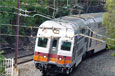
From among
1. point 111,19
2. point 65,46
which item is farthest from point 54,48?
point 111,19

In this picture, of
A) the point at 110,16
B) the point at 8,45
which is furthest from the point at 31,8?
the point at 110,16

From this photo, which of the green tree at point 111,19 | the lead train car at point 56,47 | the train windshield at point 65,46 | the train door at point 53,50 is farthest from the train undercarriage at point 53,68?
the green tree at point 111,19

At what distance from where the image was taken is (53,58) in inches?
532

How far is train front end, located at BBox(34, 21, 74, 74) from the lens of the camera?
43.9ft

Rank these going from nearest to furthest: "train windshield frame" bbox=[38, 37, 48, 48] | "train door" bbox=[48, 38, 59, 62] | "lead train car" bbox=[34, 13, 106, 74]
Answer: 1. "lead train car" bbox=[34, 13, 106, 74]
2. "train door" bbox=[48, 38, 59, 62]
3. "train windshield frame" bbox=[38, 37, 48, 48]

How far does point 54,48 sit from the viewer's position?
44.6ft

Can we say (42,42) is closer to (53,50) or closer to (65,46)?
(53,50)

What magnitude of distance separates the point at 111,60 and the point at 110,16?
5.90 metres

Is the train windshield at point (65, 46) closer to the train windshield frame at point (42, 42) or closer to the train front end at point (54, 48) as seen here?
the train front end at point (54, 48)

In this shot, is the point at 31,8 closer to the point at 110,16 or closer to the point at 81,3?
the point at 110,16

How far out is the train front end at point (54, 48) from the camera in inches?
526

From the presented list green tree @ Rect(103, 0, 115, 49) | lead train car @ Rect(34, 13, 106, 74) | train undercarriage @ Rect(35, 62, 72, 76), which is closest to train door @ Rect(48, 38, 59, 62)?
lead train car @ Rect(34, 13, 106, 74)

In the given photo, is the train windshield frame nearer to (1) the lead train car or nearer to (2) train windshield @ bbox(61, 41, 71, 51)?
(1) the lead train car

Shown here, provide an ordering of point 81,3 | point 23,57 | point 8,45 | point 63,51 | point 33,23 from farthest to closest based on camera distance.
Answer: point 81,3 < point 33,23 < point 8,45 < point 23,57 < point 63,51
